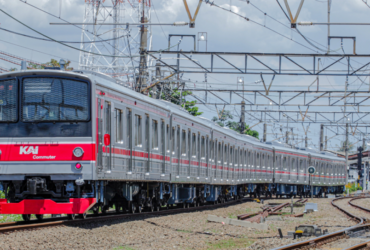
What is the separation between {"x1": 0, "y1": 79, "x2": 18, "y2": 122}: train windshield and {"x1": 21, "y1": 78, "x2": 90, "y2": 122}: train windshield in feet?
0.55

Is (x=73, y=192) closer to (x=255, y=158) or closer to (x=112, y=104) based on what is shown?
(x=112, y=104)

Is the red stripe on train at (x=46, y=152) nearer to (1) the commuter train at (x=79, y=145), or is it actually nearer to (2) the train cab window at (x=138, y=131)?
(1) the commuter train at (x=79, y=145)

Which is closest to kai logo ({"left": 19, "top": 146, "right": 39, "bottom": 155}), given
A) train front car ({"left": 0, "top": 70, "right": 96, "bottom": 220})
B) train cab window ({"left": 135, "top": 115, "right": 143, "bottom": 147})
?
train front car ({"left": 0, "top": 70, "right": 96, "bottom": 220})

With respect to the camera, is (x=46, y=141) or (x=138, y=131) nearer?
(x=46, y=141)

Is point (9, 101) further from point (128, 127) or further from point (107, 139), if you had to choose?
point (128, 127)

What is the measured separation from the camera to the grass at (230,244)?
Result: 10.5 meters

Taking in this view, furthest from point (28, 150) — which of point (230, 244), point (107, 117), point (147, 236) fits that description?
point (230, 244)

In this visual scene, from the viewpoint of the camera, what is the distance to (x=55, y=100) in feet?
37.0

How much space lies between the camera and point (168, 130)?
1702cm

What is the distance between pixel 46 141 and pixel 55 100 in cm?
83

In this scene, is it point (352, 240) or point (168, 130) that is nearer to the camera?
point (352, 240)

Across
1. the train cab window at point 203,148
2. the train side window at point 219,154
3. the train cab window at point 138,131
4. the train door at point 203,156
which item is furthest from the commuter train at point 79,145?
the train side window at point 219,154

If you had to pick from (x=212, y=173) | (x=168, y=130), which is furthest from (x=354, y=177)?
(x=168, y=130)

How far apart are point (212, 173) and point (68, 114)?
12236 millimetres
